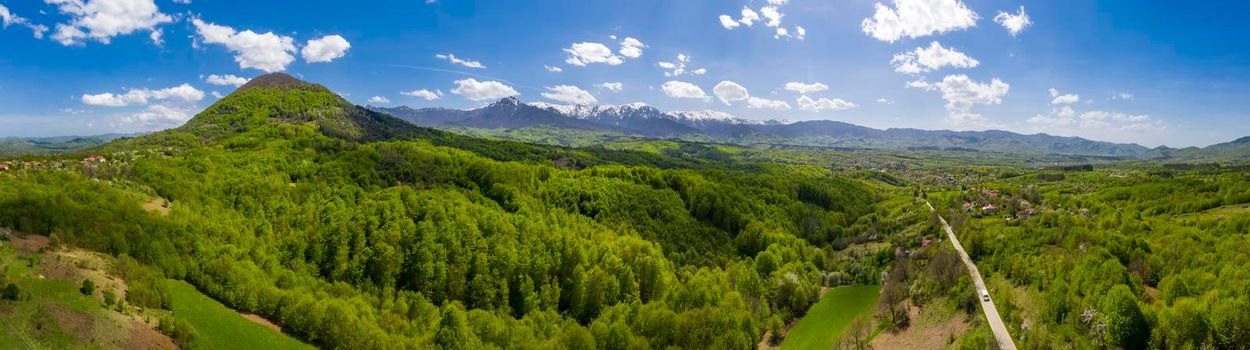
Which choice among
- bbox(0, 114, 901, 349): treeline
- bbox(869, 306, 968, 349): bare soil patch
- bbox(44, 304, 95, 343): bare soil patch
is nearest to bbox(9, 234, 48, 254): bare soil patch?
bbox(0, 114, 901, 349): treeline

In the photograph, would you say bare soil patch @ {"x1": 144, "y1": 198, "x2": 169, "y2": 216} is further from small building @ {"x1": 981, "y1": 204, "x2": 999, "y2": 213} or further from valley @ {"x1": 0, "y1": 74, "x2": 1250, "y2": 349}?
small building @ {"x1": 981, "y1": 204, "x2": 999, "y2": 213}

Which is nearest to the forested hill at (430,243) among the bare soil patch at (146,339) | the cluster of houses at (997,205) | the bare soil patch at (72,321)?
the bare soil patch at (146,339)

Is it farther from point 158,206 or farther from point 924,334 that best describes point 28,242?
point 924,334

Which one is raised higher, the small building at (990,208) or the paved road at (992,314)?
the small building at (990,208)

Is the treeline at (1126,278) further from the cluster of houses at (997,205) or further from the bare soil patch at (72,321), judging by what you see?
the bare soil patch at (72,321)

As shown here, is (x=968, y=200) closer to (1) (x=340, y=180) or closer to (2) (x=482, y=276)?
(2) (x=482, y=276)

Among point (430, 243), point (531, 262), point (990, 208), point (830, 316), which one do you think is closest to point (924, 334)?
point (830, 316)

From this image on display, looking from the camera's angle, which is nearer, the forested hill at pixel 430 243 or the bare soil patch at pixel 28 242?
the bare soil patch at pixel 28 242
